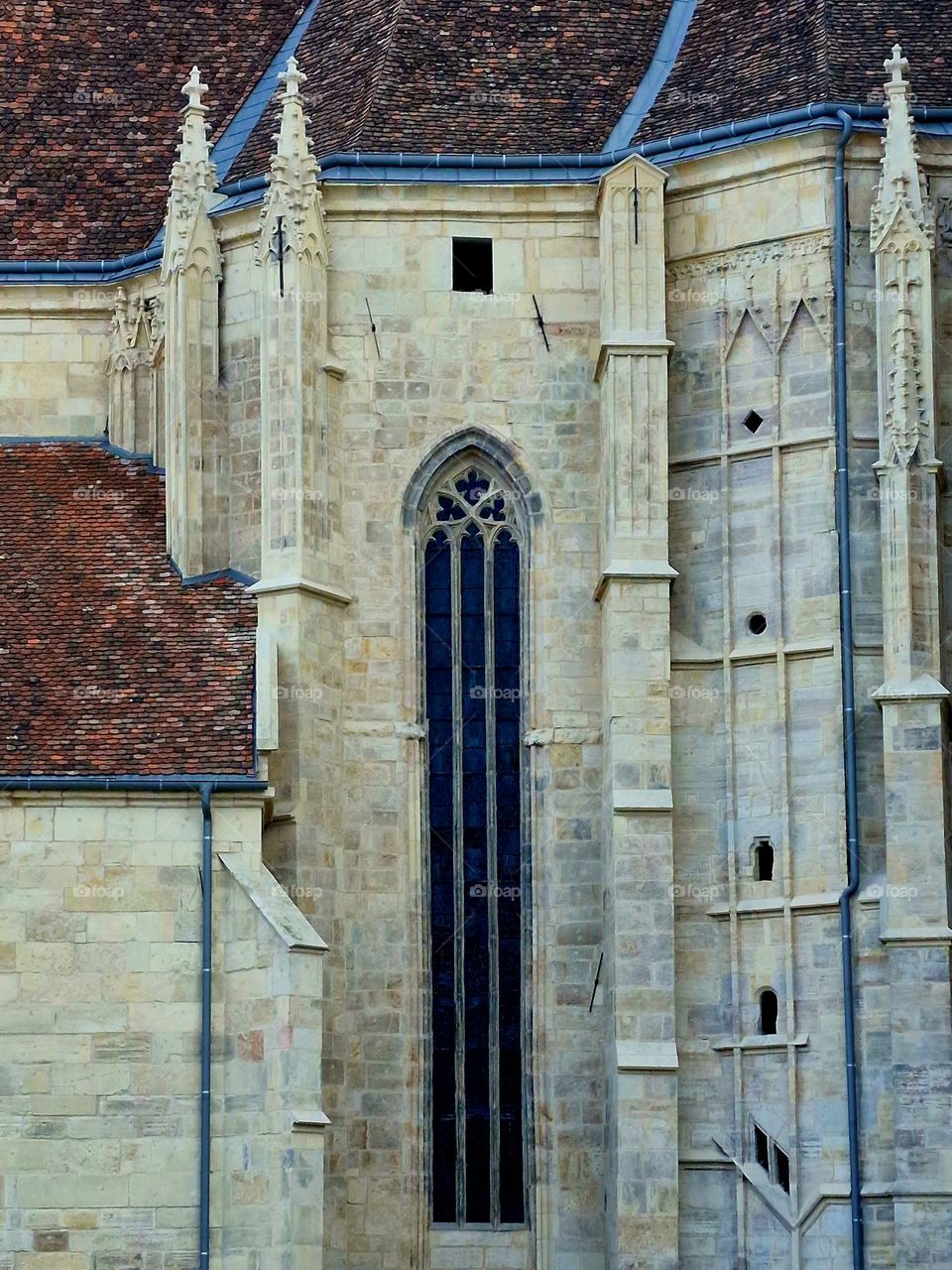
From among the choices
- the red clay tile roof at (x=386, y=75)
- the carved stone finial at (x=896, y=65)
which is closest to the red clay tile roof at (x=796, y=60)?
the red clay tile roof at (x=386, y=75)

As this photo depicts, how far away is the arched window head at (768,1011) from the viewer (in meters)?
39.5

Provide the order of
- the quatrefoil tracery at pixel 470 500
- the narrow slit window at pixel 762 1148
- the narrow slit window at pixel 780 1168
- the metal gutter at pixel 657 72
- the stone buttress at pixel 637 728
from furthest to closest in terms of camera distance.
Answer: the metal gutter at pixel 657 72 < the quatrefoil tracery at pixel 470 500 < the narrow slit window at pixel 762 1148 < the narrow slit window at pixel 780 1168 < the stone buttress at pixel 637 728

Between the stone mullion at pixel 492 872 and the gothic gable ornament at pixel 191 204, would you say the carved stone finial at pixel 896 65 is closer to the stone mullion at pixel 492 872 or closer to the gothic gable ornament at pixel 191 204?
the stone mullion at pixel 492 872

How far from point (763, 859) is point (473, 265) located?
8619mm

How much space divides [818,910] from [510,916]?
13.3 feet

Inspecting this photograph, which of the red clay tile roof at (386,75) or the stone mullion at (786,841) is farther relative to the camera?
the red clay tile roof at (386,75)

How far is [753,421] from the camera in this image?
41000 millimetres

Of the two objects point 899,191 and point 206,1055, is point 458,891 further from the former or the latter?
point 899,191

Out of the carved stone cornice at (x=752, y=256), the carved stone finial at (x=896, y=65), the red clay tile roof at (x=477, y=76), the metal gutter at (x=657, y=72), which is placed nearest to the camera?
the carved stone finial at (x=896, y=65)

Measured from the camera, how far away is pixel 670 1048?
39.1 meters

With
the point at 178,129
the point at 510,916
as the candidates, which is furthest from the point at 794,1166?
the point at 178,129

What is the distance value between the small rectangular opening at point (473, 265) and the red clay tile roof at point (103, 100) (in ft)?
17.0

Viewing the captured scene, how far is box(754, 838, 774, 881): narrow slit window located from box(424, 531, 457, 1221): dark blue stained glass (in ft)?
12.7

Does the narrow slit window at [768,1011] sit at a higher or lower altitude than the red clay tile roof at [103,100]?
lower
